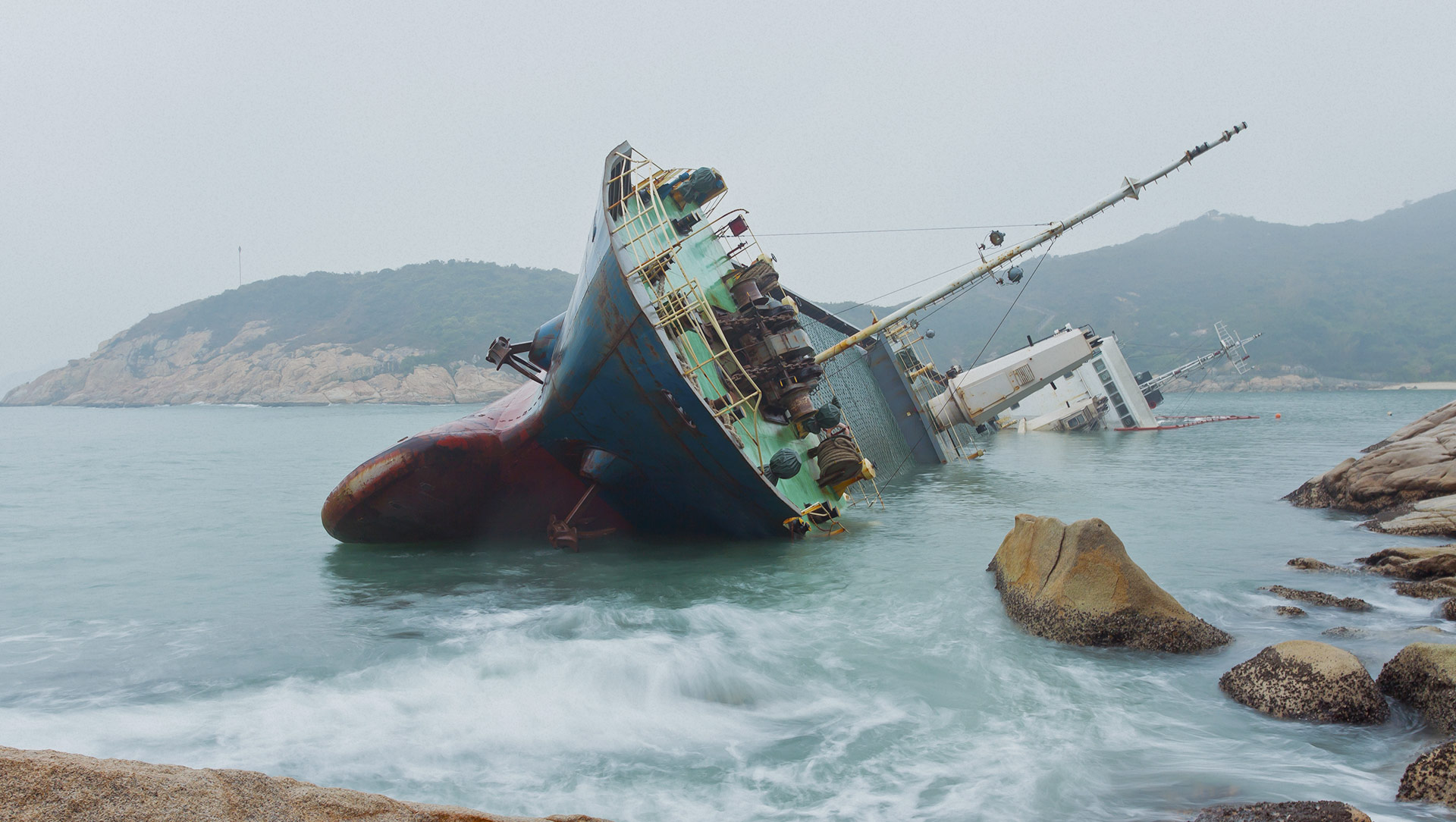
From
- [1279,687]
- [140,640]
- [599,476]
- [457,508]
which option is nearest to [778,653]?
[1279,687]

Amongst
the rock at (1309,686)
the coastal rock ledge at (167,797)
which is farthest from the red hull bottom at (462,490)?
the coastal rock ledge at (167,797)

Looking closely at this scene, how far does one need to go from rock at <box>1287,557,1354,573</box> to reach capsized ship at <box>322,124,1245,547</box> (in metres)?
6.59

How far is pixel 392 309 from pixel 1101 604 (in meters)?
158

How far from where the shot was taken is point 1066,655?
26.7 ft

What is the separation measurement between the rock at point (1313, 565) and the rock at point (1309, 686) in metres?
5.84

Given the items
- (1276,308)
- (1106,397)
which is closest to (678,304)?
(1106,397)

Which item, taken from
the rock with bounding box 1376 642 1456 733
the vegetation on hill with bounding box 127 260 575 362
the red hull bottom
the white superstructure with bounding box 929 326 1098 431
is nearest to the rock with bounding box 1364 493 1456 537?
the rock with bounding box 1376 642 1456 733

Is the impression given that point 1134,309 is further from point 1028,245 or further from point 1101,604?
point 1101,604

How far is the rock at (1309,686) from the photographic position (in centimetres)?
613

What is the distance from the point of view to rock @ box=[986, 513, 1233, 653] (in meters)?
8.17

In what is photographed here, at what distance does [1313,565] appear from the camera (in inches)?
459

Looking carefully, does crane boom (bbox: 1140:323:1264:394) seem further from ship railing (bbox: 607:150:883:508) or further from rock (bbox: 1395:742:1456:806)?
rock (bbox: 1395:742:1456:806)

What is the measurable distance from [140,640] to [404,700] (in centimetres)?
452

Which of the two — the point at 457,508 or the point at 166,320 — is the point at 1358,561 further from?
the point at 166,320
